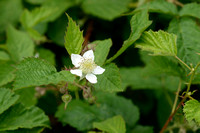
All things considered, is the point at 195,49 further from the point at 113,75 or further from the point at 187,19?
the point at 113,75

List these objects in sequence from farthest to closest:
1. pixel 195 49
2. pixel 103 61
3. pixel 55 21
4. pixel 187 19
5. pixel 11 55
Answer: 1. pixel 55 21
2. pixel 11 55
3. pixel 187 19
4. pixel 195 49
5. pixel 103 61

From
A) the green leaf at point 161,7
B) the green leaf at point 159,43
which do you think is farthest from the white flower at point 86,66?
the green leaf at point 161,7

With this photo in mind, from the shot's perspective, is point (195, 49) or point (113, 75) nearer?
point (113, 75)

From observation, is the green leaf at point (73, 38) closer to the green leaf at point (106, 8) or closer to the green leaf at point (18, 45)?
the green leaf at point (18, 45)

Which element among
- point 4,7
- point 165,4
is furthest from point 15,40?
point 165,4

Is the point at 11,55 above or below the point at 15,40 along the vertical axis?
below

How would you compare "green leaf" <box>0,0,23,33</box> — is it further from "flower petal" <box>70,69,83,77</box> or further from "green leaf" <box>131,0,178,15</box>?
"flower petal" <box>70,69,83,77</box>

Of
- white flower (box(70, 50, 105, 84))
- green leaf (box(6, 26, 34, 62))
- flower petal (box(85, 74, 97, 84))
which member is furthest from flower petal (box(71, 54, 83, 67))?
green leaf (box(6, 26, 34, 62))
